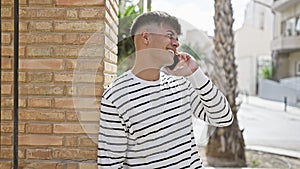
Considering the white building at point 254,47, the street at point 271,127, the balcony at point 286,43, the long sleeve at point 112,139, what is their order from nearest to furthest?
the long sleeve at point 112,139 → the street at point 271,127 → the balcony at point 286,43 → the white building at point 254,47

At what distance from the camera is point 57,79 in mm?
1658

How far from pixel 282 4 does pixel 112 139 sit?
12349mm

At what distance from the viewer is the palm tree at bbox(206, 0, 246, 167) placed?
4031 mm

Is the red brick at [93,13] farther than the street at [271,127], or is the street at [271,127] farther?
the street at [271,127]

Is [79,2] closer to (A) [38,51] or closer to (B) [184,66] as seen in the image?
(A) [38,51]

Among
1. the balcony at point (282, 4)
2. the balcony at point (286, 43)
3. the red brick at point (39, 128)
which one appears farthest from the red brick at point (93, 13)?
the balcony at point (286, 43)

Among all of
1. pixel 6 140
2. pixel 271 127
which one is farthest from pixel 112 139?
pixel 271 127

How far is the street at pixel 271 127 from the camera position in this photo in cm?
563

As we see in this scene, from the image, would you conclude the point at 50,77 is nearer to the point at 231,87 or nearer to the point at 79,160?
the point at 79,160

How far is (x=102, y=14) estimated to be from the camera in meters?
1.64

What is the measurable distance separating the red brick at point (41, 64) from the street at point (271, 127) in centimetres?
409

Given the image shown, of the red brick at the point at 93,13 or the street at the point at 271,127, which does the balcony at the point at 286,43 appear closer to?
the street at the point at 271,127

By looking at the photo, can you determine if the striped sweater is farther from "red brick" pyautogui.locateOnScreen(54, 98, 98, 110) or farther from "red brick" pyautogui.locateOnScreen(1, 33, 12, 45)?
"red brick" pyautogui.locateOnScreen(1, 33, 12, 45)

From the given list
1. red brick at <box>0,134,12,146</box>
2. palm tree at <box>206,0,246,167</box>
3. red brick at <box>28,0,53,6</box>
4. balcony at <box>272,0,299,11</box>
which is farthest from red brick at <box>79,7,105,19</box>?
balcony at <box>272,0,299,11</box>
